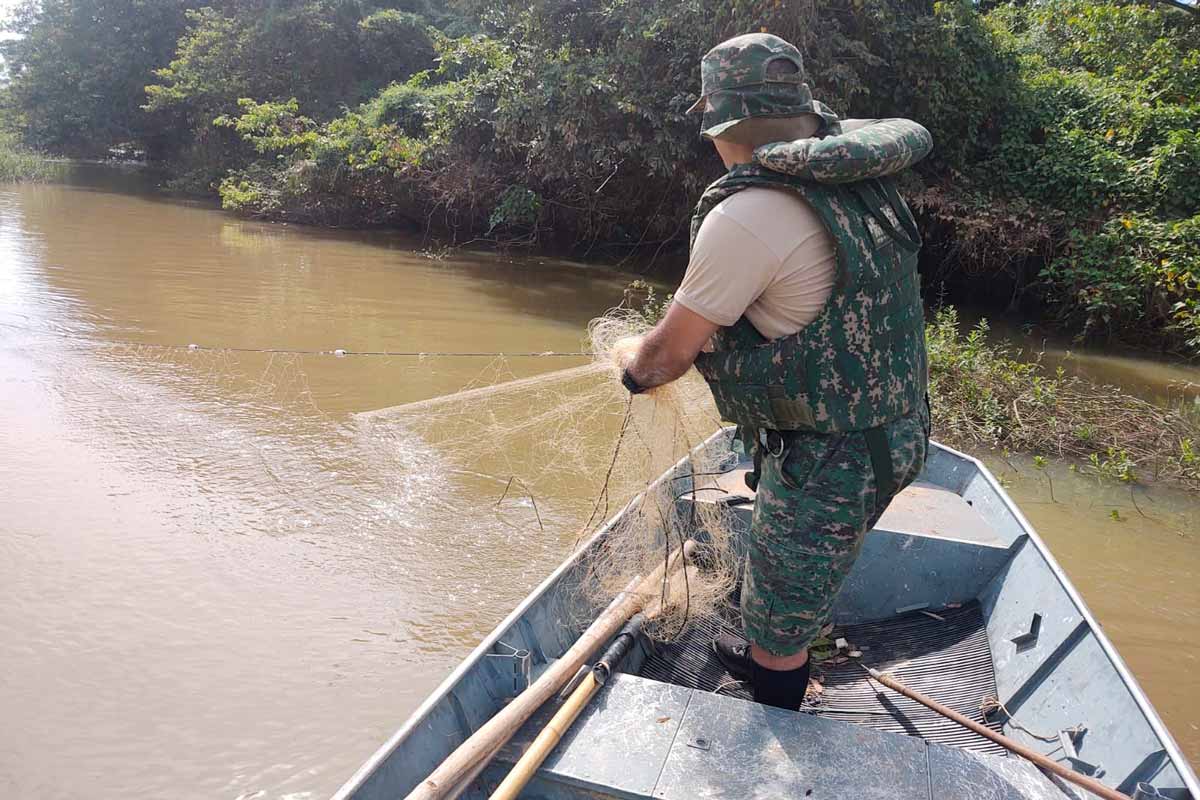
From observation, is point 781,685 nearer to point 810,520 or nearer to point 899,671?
point 810,520

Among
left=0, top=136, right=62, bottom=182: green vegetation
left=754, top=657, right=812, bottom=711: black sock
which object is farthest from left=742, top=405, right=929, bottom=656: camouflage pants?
left=0, top=136, right=62, bottom=182: green vegetation

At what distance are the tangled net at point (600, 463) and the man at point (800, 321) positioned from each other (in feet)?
2.31

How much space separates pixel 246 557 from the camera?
15.0 ft

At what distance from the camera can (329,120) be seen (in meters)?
19.4

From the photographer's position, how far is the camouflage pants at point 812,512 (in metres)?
2.17

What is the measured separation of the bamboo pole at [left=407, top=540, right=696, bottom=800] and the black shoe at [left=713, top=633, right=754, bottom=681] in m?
0.30

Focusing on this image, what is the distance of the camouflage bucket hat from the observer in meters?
2.12

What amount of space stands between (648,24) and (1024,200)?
16.8 feet

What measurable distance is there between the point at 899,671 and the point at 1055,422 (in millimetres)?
4270

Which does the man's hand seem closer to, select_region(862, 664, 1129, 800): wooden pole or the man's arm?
the man's arm

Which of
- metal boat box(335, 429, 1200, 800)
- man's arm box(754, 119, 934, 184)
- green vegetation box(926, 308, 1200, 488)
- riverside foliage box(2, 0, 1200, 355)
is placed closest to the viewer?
man's arm box(754, 119, 934, 184)

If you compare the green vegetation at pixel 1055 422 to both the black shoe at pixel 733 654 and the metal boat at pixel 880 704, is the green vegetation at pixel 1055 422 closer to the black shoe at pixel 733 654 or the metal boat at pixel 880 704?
→ the metal boat at pixel 880 704

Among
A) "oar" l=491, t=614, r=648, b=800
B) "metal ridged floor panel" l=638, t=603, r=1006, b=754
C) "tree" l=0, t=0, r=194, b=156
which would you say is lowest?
"metal ridged floor panel" l=638, t=603, r=1006, b=754

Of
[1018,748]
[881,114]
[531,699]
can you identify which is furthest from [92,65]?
[1018,748]
